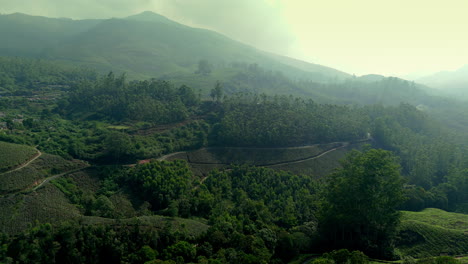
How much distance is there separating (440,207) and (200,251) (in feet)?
145

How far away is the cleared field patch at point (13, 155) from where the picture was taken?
32875 millimetres

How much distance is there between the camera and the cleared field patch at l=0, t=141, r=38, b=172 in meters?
32.9

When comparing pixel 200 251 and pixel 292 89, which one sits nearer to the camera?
pixel 200 251

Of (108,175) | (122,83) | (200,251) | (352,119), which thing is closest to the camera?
(200,251)

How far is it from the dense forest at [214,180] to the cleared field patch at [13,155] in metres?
1.43

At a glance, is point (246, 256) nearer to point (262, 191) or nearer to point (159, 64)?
point (262, 191)

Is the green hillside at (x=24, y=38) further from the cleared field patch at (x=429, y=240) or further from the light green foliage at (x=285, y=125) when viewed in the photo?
the cleared field patch at (x=429, y=240)

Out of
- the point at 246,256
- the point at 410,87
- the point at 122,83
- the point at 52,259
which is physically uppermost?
the point at 410,87

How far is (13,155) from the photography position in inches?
1369

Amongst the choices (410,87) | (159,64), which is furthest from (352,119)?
(159,64)

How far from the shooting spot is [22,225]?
25938 millimetres

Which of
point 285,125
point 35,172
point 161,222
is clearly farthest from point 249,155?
point 35,172

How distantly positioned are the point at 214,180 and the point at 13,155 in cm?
2706

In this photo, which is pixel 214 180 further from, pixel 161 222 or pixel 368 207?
pixel 368 207
